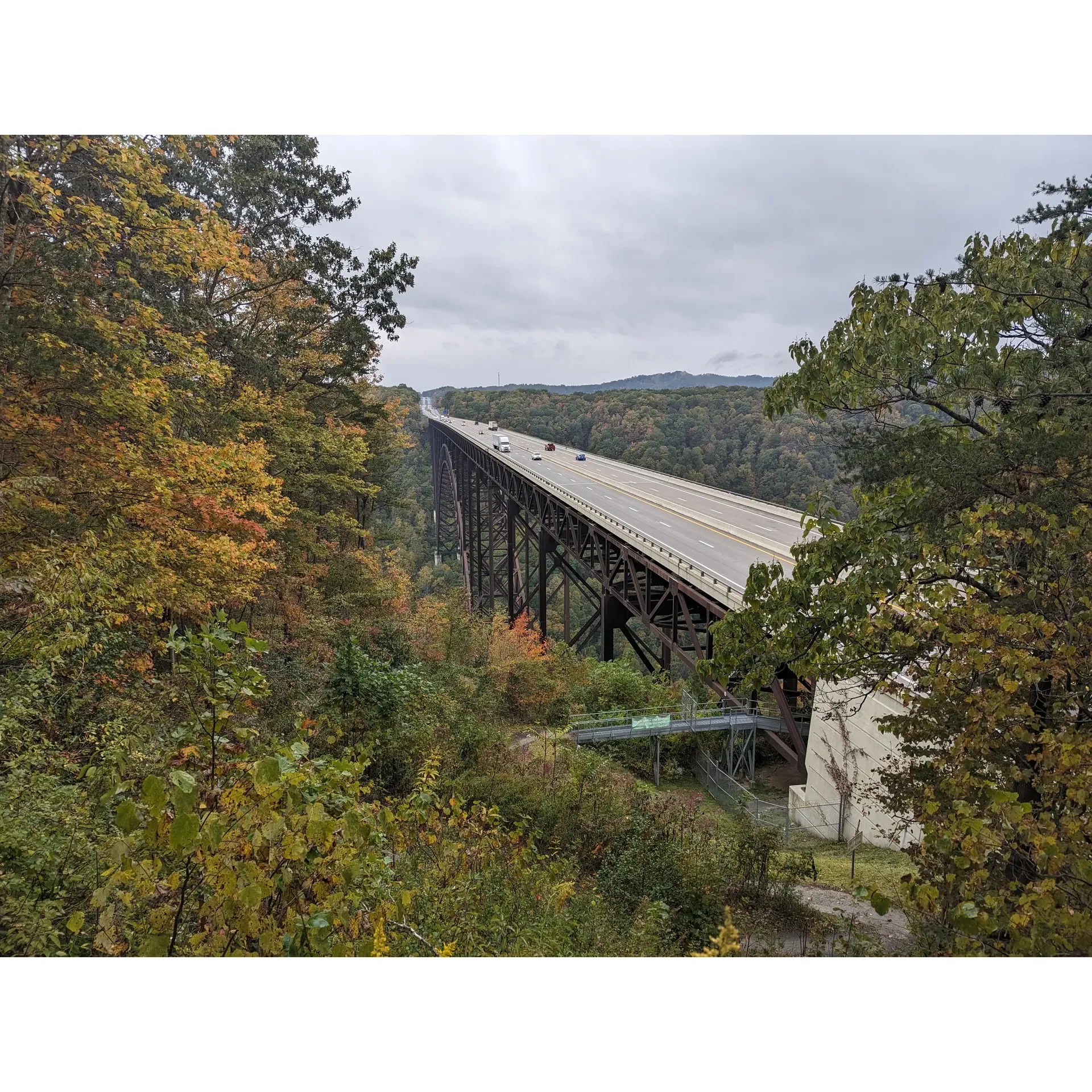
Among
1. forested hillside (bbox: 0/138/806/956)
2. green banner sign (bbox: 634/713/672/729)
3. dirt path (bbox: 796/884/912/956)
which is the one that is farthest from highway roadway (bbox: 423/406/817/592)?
forested hillside (bbox: 0/138/806/956)

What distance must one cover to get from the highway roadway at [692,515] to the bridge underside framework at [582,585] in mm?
1178

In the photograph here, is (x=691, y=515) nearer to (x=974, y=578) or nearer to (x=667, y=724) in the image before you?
(x=667, y=724)

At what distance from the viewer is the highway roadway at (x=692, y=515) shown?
54.3 feet

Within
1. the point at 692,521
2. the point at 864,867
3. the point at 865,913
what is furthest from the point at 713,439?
the point at 865,913

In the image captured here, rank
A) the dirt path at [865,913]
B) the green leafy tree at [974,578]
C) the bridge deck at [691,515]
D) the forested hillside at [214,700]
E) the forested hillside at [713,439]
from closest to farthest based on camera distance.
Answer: the forested hillside at [214,700] < the green leafy tree at [974,578] < the dirt path at [865,913] < the forested hillside at [713,439] < the bridge deck at [691,515]

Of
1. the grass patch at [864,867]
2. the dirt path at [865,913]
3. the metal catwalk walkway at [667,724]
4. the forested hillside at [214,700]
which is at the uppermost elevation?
the forested hillside at [214,700]

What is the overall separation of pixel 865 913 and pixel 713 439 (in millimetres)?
20030

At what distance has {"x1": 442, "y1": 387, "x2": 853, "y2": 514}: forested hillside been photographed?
1010 centimetres

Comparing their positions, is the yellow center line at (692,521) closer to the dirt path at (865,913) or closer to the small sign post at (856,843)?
the small sign post at (856,843)

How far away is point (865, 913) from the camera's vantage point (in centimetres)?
602

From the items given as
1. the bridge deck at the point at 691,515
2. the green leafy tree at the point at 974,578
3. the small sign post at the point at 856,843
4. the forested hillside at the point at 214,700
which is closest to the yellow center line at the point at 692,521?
the bridge deck at the point at 691,515

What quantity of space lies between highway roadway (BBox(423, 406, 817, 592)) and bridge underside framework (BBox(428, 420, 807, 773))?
1.18 meters

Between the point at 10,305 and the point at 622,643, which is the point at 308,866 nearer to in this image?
the point at 10,305

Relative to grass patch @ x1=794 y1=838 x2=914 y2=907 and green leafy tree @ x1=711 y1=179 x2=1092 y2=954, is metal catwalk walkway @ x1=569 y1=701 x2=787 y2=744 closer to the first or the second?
grass patch @ x1=794 y1=838 x2=914 y2=907
